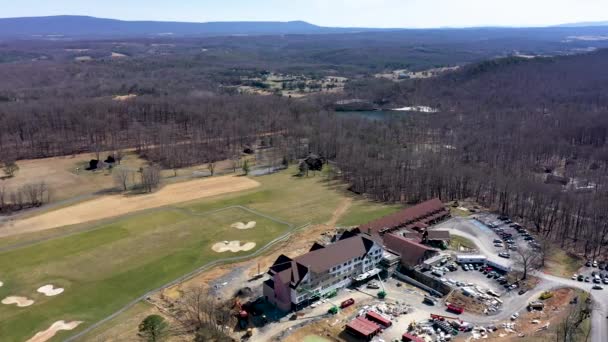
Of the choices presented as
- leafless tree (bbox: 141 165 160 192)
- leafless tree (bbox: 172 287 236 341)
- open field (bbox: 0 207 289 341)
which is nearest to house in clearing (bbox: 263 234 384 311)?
leafless tree (bbox: 172 287 236 341)

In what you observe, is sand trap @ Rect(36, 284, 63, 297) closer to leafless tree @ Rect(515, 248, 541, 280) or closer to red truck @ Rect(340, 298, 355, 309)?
red truck @ Rect(340, 298, 355, 309)

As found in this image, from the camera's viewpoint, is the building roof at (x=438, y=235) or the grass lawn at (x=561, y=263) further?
the building roof at (x=438, y=235)

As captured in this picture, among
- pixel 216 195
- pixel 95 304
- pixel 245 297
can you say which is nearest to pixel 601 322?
pixel 245 297

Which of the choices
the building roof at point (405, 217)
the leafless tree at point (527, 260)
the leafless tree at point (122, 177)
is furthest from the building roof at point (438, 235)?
the leafless tree at point (122, 177)

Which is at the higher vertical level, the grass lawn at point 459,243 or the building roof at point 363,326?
the grass lawn at point 459,243

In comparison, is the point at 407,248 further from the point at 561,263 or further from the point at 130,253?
the point at 130,253

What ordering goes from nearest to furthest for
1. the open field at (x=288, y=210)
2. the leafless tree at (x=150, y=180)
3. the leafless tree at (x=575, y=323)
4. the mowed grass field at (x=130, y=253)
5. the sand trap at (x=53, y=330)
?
1. the leafless tree at (x=575, y=323)
2. the sand trap at (x=53, y=330)
3. the open field at (x=288, y=210)
4. the mowed grass field at (x=130, y=253)
5. the leafless tree at (x=150, y=180)

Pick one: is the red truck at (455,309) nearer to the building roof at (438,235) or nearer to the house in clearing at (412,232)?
the house in clearing at (412,232)

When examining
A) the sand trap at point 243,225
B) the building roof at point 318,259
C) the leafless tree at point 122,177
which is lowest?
the sand trap at point 243,225

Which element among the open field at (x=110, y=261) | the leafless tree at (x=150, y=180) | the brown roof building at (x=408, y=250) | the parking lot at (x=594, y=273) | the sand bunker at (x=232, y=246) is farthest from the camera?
the leafless tree at (x=150, y=180)
